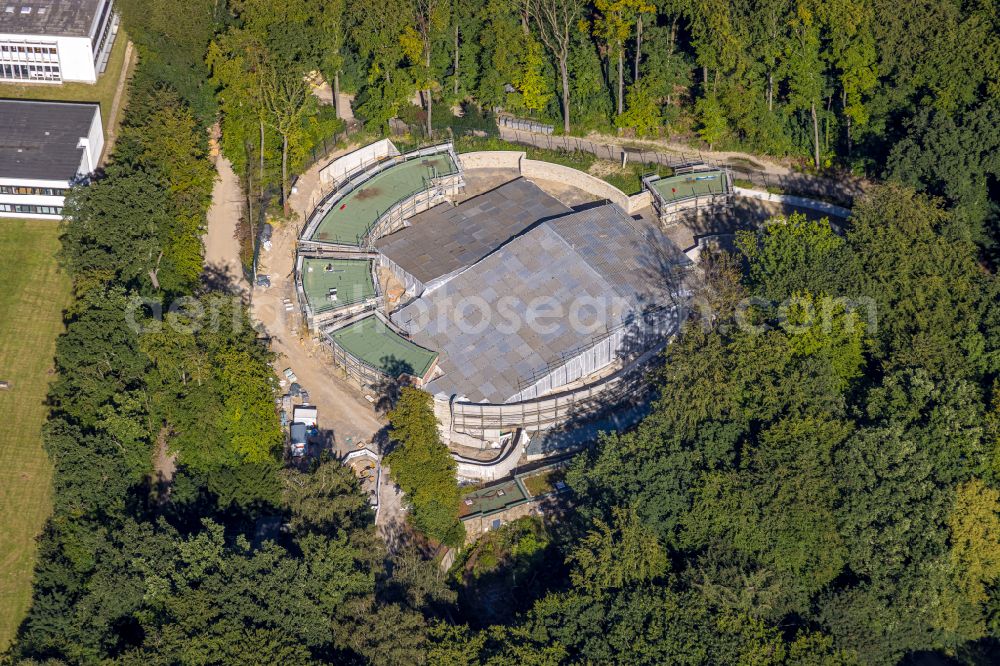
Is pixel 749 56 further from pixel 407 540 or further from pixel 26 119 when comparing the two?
pixel 26 119

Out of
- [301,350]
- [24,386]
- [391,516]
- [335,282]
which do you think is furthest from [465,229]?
[24,386]

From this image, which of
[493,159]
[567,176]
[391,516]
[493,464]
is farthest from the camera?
[493,159]

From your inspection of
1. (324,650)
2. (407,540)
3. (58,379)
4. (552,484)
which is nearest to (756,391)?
(552,484)

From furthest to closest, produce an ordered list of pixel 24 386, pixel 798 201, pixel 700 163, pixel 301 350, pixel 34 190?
1. pixel 700 163
2. pixel 798 201
3. pixel 34 190
4. pixel 301 350
5. pixel 24 386

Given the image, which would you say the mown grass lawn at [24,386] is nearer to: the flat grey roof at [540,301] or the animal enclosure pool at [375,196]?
the animal enclosure pool at [375,196]

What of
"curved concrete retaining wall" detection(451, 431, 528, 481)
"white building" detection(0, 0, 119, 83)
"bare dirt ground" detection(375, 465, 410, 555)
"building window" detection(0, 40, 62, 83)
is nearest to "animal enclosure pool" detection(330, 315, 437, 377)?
"curved concrete retaining wall" detection(451, 431, 528, 481)

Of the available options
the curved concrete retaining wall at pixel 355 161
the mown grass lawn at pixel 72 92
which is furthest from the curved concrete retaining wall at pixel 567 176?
the mown grass lawn at pixel 72 92

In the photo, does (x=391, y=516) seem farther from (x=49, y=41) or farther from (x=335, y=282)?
(x=49, y=41)
